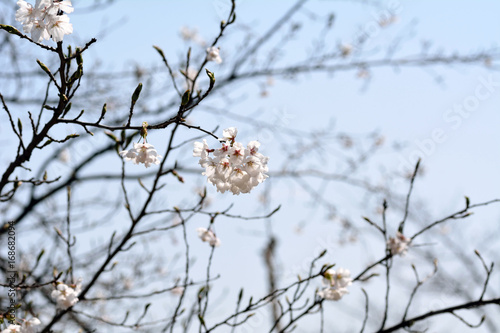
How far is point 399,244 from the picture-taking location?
2551 mm

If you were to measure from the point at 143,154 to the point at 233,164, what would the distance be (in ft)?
1.26

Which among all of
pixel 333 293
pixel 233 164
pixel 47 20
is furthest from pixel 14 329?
pixel 333 293

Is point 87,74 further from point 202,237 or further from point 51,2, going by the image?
point 51,2

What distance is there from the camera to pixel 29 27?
1460 millimetres

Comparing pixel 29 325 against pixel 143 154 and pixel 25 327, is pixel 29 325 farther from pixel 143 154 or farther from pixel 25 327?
pixel 143 154

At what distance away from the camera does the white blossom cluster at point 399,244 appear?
2.53m

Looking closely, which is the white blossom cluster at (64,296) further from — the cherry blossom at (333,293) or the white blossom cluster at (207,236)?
the cherry blossom at (333,293)

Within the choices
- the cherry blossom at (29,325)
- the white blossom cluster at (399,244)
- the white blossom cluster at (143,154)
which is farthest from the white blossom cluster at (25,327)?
the white blossom cluster at (399,244)

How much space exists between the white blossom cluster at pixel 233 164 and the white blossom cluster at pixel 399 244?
48.7 inches

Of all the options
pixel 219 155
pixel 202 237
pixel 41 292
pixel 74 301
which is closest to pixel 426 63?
pixel 202 237

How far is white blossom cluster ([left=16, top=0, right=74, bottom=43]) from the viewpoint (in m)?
1.42

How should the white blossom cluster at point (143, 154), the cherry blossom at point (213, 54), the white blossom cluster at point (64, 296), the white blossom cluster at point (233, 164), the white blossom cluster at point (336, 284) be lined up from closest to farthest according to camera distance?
the white blossom cluster at point (233, 164) → the white blossom cluster at point (143, 154) → the white blossom cluster at point (64, 296) → the white blossom cluster at point (336, 284) → the cherry blossom at point (213, 54)

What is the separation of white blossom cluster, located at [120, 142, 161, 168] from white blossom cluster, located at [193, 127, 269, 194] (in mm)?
176

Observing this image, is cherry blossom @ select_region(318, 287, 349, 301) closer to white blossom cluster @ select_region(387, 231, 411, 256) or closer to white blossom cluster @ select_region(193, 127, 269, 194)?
white blossom cluster @ select_region(387, 231, 411, 256)
